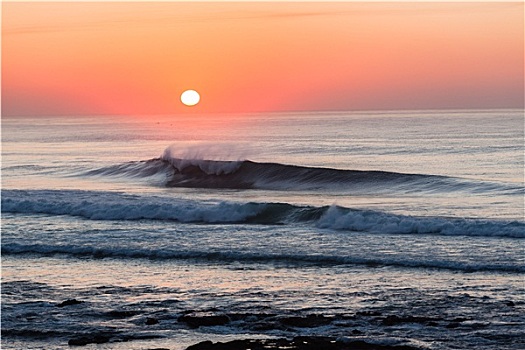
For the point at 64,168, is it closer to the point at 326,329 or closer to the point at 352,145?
the point at 352,145

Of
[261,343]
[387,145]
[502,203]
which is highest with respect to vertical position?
[387,145]

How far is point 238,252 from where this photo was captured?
19.7m

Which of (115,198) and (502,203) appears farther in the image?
(115,198)

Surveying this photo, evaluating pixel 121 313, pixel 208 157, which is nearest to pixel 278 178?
pixel 208 157

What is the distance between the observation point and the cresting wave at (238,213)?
2208cm

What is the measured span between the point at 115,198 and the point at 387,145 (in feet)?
111

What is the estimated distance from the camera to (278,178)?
4062cm

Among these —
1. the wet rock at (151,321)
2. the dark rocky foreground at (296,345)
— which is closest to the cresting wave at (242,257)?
the wet rock at (151,321)

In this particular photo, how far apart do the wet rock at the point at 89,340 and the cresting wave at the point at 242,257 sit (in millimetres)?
6274

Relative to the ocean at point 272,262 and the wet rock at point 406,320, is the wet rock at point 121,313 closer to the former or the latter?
the ocean at point 272,262

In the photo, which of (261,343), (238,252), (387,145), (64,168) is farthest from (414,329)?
(387,145)

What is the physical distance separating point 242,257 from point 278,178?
2158cm

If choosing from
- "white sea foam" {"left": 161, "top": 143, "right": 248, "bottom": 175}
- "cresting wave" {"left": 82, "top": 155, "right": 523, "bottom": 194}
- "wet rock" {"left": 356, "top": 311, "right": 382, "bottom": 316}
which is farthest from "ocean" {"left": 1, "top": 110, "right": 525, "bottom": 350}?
"white sea foam" {"left": 161, "top": 143, "right": 248, "bottom": 175}

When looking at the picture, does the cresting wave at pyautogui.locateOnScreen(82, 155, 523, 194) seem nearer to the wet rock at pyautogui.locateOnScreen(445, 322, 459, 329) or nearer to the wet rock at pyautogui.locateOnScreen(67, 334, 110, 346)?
the wet rock at pyautogui.locateOnScreen(445, 322, 459, 329)
